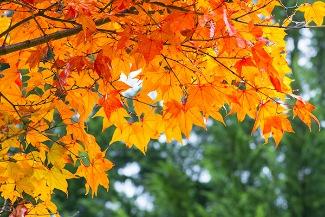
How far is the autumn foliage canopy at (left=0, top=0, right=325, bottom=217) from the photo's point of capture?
108 centimetres

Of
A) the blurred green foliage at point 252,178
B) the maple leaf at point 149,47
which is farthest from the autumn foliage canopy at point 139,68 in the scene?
the blurred green foliage at point 252,178

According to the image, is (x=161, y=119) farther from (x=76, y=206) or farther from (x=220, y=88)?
(x=76, y=206)

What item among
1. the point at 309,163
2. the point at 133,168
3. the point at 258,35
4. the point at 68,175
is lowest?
the point at 133,168

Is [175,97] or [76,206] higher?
[175,97]

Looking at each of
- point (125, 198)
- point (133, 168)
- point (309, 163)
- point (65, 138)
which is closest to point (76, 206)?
point (125, 198)

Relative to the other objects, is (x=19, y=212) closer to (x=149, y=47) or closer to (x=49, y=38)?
(x=49, y=38)

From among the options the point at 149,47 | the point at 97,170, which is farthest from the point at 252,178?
the point at 149,47

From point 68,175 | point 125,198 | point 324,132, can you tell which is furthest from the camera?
point 125,198

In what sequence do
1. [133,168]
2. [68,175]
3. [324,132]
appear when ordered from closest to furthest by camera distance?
1. [68,175]
2. [324,132]
3. [133,168]

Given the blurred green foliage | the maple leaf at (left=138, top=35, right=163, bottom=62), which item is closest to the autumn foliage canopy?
the maple leaf at (left=138, top=35, right=163, bottom=62)

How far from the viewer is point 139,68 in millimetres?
1163

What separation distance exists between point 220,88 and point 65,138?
40cm

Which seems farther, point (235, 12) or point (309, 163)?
point (309, 163)

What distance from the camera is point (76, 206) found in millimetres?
8047
